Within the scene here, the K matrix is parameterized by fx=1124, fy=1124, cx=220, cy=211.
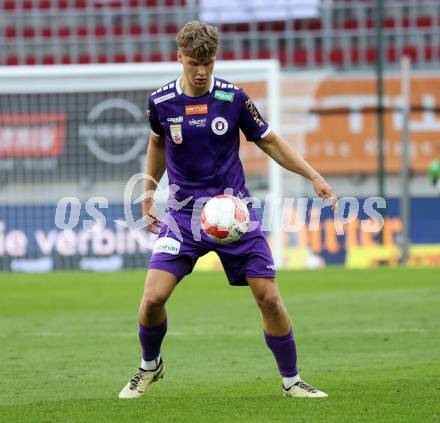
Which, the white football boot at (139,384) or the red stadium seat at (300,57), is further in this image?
the red stadium seat at (300,57)

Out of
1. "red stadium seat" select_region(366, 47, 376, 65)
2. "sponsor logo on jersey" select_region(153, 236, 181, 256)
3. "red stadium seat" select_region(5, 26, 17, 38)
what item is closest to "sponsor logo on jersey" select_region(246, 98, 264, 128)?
"sponsor logo on jersey" select_region(153, 236, 181, 256)

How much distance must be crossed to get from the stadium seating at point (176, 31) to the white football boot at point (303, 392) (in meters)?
19.8

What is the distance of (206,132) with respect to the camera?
6488 millimetres

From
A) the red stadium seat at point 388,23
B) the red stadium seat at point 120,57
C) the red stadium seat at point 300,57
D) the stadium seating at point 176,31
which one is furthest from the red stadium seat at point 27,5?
the red stadium seat at point 388,23

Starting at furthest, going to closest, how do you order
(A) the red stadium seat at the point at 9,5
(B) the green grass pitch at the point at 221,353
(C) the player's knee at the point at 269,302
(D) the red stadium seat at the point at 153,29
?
(A) the red stadium seat at the point at 9,5 → (D) the red stadium seat at the point at 153,29 → (C) the player's knee at the point at 269,302 → (B) the green grass pitch at the point at 221,353

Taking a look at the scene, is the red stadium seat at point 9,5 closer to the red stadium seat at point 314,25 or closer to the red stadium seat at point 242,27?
the red stadium seat at point 242,27

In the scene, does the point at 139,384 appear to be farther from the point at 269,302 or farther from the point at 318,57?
the point at 318,57

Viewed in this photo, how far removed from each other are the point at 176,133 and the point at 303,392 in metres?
1.67

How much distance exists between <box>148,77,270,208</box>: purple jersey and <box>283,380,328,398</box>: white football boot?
46.3 inches

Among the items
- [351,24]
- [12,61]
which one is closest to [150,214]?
[12,61]

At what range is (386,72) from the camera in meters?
24.9

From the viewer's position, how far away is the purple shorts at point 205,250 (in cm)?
651

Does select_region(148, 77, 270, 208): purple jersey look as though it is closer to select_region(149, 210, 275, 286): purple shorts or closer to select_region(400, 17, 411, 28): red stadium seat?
select_region(149, 210, 275, 286): purple shorts

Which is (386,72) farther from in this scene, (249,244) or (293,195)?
(249,244)
